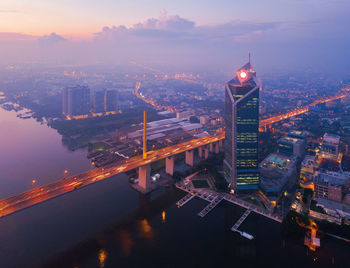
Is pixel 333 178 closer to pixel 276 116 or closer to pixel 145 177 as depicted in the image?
pixel 145 177

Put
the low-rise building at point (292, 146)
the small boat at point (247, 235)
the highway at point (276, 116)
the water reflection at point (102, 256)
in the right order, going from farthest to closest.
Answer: the highway at point (276, 116) < the low-rise building at point (292, 146) < the small boat at point (247, 235) < the water reflection at point (102, 256)

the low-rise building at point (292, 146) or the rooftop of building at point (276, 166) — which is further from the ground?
the low-rise building at point (292, 146)

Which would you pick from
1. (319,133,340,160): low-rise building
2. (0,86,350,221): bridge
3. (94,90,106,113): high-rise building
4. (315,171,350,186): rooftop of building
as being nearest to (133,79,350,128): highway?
(319,133,340,160): low-rise building

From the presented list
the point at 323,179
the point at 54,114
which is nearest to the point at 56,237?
the point at 323,179

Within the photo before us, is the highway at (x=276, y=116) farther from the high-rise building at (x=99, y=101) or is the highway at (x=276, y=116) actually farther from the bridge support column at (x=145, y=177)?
the bridge support column at (x=145, y=177)

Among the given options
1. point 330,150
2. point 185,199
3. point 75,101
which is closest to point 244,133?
point 185,199

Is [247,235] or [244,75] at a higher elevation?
[244,75]

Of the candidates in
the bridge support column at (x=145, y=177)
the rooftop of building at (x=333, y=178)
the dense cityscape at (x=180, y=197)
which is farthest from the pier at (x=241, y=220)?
the bridge support column at (x=145, y=177)

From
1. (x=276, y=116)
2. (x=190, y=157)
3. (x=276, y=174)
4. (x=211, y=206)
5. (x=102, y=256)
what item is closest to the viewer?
(x=102, y=256)
